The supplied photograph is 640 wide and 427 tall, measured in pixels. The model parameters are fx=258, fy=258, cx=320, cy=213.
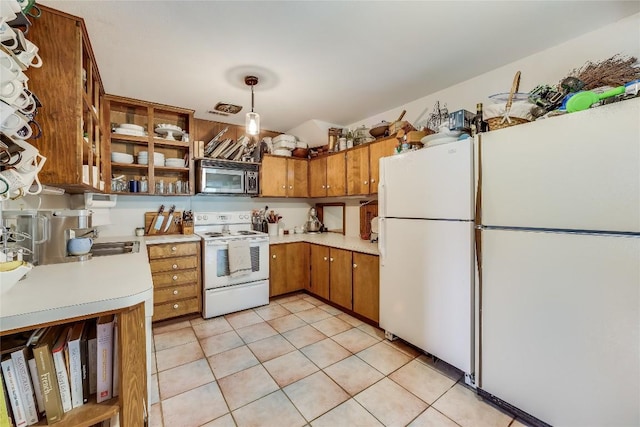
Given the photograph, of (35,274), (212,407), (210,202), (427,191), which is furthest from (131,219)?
(427,191)

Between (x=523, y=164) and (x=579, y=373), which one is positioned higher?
(x=523, y=164)

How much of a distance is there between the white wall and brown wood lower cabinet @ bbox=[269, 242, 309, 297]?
2.24 m

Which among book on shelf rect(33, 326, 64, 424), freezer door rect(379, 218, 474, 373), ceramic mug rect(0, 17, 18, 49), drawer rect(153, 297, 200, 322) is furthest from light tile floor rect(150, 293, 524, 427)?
ceramic mug rect(0, 17, 18, 49)

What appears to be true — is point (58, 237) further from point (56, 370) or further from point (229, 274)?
point (229, 274)

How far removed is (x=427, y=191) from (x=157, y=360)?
2550mm

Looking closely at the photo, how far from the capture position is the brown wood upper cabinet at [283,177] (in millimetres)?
3629

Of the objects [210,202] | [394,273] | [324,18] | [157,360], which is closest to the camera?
[324,18]

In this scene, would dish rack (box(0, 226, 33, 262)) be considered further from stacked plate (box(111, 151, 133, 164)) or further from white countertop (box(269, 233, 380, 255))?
white countertop (box(269, 233, 380, 255))

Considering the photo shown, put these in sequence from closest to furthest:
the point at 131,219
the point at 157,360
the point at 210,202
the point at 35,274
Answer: the point at 35,274 < the point at 157,360 < the point at 131,219 < the point at 210,202

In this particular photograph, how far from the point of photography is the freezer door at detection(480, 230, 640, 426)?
120 centimetres

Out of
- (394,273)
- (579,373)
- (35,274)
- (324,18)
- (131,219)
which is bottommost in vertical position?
(579,373)

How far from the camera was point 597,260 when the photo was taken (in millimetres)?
1259

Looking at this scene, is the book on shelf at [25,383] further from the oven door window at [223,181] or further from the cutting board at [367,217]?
the cutting board at [367,217]

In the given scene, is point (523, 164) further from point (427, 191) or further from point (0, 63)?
point (0, 63)
